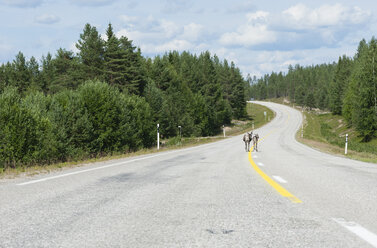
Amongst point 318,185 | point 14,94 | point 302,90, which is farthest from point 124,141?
point 302,90

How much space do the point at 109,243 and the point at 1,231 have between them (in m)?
1.26

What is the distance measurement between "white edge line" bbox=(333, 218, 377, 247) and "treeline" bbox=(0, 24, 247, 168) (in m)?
14.3

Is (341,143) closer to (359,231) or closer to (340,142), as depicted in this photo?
(340,142)

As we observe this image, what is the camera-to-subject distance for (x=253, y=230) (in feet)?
12.1

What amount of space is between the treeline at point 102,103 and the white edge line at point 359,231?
Result: 47.0ft

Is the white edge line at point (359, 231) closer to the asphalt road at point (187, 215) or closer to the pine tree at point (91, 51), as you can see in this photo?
the asphalt road at point (187, 215)

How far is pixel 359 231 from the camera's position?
3.63 meters

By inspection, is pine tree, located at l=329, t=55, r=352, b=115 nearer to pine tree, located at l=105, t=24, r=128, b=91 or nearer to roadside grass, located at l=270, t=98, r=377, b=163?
roadside grass, located at l=270, t=98, r=377, b=163

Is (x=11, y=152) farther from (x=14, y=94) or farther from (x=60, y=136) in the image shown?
(x=60, y=136)

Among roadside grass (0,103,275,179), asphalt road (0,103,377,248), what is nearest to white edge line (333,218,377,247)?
asphalt road (0,103,377,248)

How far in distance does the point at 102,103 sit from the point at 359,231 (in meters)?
26.5

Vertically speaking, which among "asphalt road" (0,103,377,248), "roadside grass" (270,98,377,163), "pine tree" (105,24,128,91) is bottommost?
"roadside grass" (270,98,377,163)

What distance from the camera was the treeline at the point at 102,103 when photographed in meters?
17.2

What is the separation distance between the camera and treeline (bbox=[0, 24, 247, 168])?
17188 mm
